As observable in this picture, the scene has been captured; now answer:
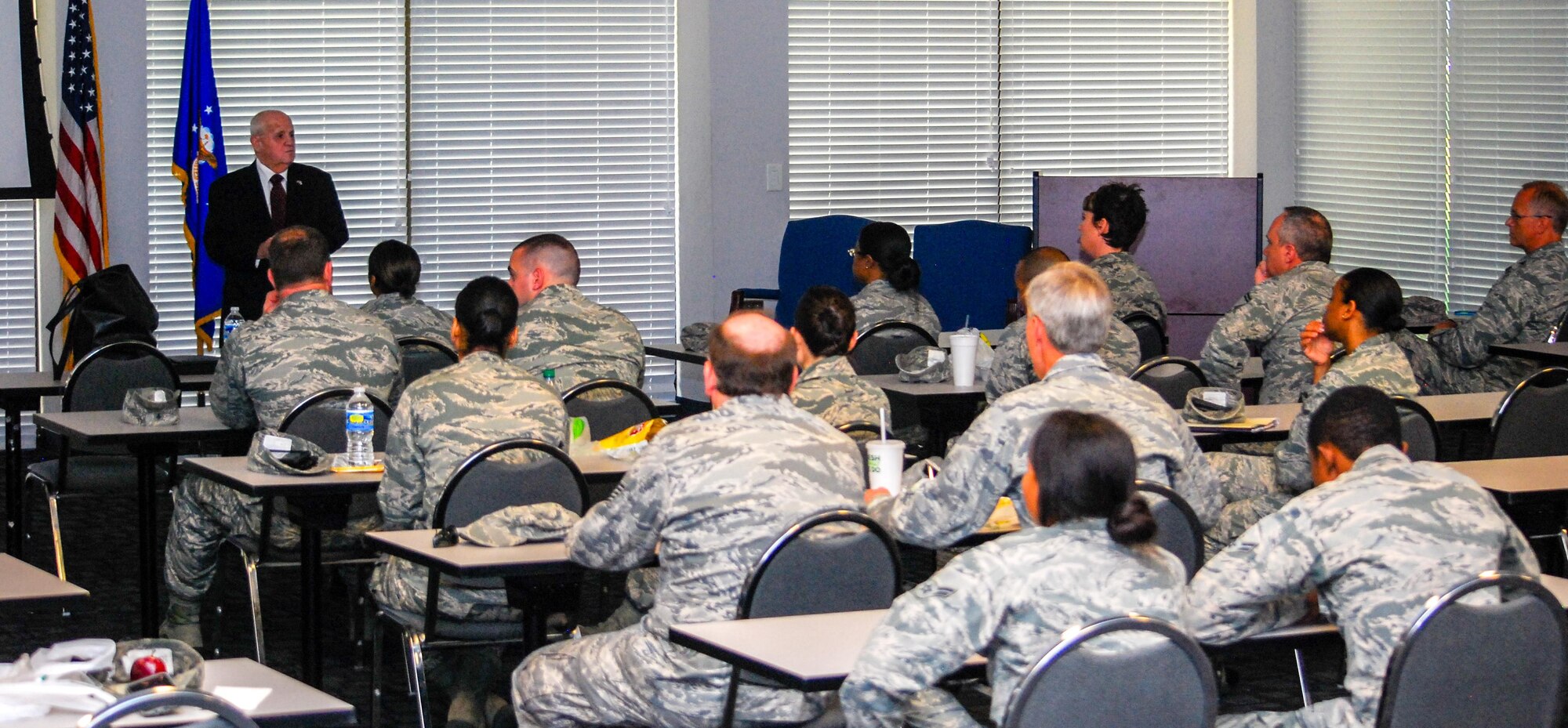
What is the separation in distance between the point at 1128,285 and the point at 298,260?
3644 millimetres

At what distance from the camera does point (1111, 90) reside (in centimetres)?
1106

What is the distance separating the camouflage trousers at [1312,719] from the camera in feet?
9.62

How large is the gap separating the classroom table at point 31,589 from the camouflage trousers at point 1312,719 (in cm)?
204

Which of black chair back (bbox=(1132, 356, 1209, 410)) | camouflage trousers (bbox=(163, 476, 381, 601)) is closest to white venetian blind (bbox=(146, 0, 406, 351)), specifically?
camouflage trousers (bbox=(163, 476, 381, 601))

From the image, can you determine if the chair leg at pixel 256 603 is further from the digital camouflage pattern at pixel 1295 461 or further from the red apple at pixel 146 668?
the digital camouflage pattern at pixel 1295 461

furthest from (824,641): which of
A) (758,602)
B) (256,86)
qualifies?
(256,86)

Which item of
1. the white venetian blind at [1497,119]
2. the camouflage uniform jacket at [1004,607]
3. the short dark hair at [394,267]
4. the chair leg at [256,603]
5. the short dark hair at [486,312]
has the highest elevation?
the white venetian blind at [1497,119]

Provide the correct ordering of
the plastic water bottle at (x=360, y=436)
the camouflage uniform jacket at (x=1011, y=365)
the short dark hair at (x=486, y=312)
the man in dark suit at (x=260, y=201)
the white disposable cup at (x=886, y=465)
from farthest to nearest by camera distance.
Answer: the man in dark suit at (x=260, y=201) → the camouflage uniform jacket at (x=1011, y=365) → the plastic water bottle at (x=360, y=436) → the short dark hair at (x=486, y=312) → the white disposable cup at (x=886, y=465)

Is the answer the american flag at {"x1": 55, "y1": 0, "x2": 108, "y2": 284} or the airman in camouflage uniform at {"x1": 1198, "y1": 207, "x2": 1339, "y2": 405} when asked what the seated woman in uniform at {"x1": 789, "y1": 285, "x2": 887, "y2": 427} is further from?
the american flag at {"x1": 55, "y1": 0, "x2": 108, "y2": 284}

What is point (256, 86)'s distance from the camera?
930 cm

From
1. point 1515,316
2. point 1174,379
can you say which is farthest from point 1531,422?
point 1515,316

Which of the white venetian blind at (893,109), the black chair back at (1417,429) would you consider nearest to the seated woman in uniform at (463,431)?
the black chair back at (1417,429)

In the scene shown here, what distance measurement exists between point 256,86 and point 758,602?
6974mm

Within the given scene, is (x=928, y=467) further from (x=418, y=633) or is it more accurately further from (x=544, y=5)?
(x=544, y=5)
